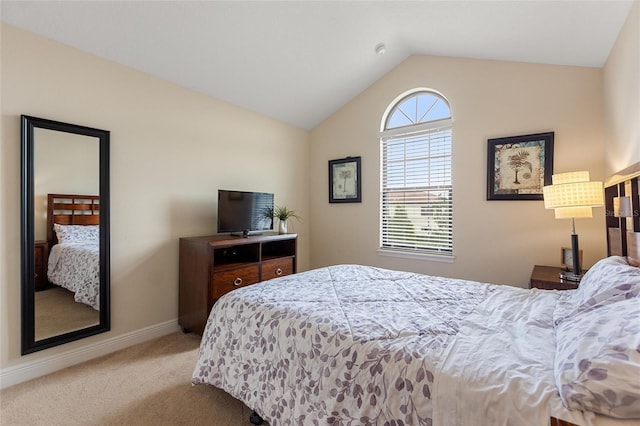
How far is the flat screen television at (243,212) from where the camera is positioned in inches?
125

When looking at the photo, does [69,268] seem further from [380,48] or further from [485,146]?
[485,146]

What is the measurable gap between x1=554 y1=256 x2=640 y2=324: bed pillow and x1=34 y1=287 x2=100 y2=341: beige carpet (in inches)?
124

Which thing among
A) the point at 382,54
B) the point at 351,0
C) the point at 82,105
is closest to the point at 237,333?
the point at 82,105

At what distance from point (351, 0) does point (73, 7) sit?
2.04 m

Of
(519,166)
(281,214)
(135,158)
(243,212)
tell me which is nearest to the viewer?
(135,158)

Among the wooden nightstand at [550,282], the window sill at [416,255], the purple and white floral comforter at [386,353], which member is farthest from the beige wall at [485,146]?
the purple and white floral comforter at [386,353]

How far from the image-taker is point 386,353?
1187 mm

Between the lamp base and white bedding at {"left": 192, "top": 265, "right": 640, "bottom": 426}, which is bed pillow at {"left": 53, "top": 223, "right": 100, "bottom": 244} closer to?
white bedding at {"left": 192, "top": 265, "right": 640, "bottom": 426}

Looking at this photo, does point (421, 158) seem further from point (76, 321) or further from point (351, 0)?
point (76, 321)

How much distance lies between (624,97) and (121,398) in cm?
382

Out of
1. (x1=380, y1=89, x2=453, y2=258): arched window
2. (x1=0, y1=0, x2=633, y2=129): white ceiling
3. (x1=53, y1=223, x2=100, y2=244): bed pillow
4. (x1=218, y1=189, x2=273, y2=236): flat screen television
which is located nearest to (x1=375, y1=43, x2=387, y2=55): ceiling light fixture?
(x1=0, y1=0, x2=633, y2=129): white ceiling

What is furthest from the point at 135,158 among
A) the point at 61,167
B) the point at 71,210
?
the point at 71,210

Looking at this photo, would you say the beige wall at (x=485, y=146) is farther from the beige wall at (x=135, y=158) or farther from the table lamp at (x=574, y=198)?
the beige wall at (x=135, y=158)

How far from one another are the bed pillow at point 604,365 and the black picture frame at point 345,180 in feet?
10.2
